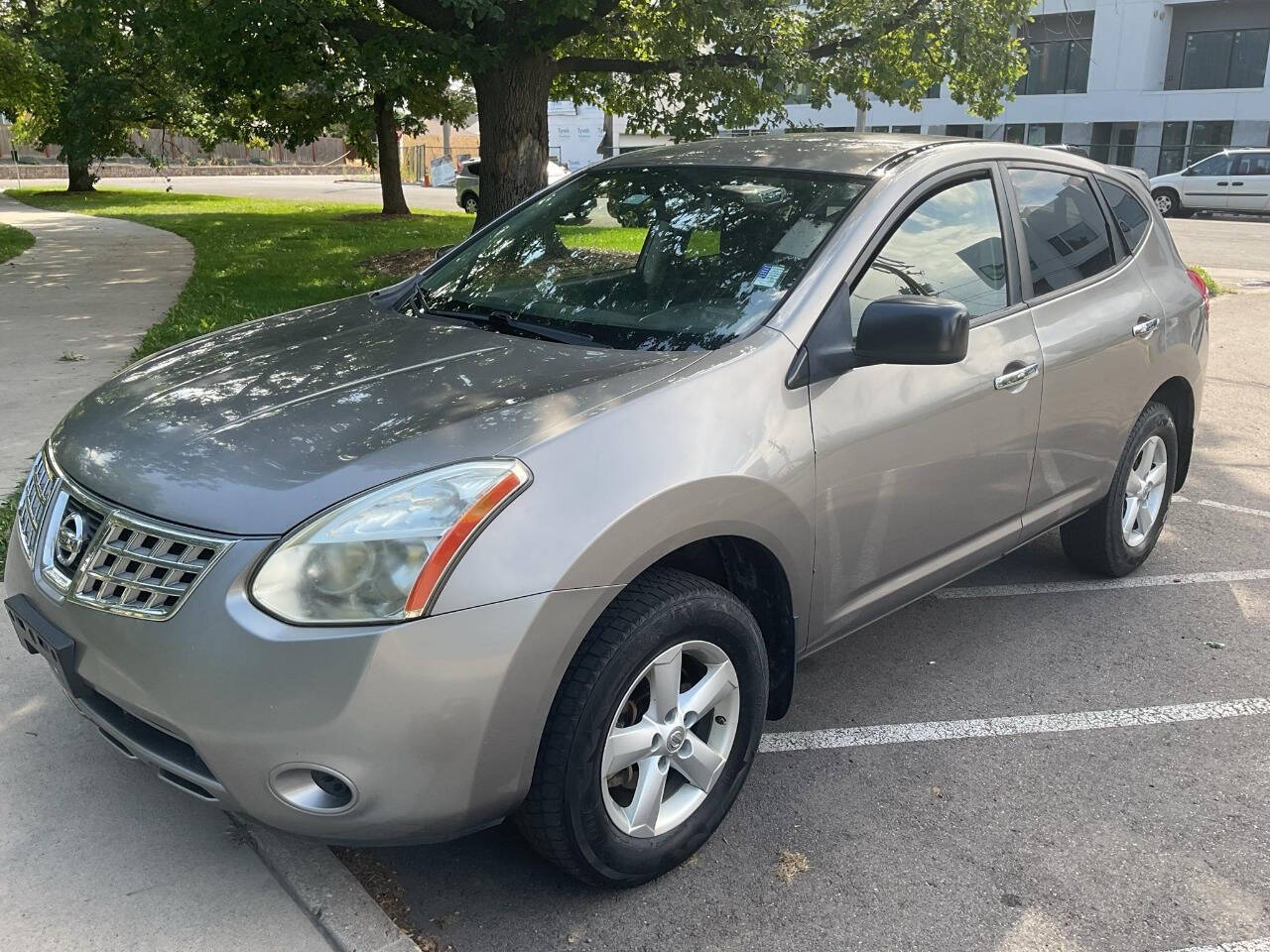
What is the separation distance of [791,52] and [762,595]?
9909mm

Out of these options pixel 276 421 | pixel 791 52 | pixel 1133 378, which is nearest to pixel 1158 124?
pixel 791 52

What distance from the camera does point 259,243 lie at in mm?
16656

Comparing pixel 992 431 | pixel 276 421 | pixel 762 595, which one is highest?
A: pixel 276 421

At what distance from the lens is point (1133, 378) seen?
4.35 meters

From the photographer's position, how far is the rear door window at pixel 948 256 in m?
3.37

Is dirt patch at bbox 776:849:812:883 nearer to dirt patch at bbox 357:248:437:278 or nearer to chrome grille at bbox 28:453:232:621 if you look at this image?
chrome grille at bbox 28:453:232:621

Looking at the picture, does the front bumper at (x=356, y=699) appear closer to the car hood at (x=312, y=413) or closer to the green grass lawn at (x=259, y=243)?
the car hood at (x=312, y=413)

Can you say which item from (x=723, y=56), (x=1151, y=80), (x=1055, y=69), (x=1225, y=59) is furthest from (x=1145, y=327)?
(x=1055, y=69)

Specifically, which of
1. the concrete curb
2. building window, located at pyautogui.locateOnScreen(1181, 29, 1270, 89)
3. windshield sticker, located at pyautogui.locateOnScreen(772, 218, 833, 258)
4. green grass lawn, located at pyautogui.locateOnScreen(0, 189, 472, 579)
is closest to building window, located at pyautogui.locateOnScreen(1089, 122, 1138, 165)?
building window, located at pyautogui.locateOnScreen(1181, 29, 1270, 89)

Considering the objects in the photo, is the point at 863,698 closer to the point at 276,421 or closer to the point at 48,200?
the point at 276,421

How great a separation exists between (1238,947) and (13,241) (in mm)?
17964

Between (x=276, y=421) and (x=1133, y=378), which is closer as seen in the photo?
(x=276, y=421)

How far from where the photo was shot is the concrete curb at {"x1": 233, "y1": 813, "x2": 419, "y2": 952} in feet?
8.23

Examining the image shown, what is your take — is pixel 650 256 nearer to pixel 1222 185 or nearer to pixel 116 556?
pixel 116 556
